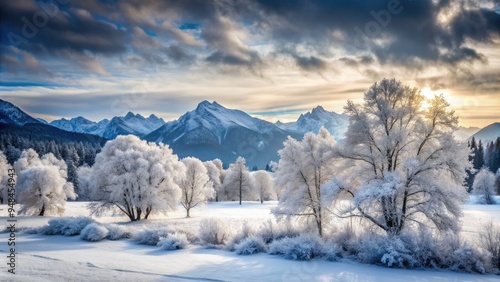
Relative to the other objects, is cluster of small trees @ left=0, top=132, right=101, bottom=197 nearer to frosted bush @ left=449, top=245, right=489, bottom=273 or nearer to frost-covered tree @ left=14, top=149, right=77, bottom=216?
frost-covered tree @ left=14, top=149, right=77, bottom=216

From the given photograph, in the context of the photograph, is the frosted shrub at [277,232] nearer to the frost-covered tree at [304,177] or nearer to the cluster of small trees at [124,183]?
the frost-covered tree at [304,177]

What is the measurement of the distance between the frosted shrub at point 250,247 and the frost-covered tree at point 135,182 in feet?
66.8

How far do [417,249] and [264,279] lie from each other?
322 inches

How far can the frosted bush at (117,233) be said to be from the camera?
2573 cm

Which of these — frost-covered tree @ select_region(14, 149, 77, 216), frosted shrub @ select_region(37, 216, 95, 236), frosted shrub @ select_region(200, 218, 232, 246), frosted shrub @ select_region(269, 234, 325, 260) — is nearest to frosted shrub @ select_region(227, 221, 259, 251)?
frosted shrub @ select_region(200, 218, 232, 246)

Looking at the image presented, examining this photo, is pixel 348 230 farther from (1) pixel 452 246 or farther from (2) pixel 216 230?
(2) pixel 216 230

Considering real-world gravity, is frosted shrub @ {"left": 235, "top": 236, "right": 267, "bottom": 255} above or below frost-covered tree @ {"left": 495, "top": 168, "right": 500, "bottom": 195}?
below

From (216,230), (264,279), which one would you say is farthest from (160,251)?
(264,279)

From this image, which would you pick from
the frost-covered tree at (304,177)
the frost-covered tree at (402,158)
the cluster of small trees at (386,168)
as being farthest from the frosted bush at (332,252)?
the frost-covered tree at (304,177)

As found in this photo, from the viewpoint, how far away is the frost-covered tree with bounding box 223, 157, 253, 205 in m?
89.6

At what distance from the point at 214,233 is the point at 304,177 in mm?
8072

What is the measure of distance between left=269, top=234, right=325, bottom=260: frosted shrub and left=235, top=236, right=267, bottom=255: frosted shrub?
2.88 ft

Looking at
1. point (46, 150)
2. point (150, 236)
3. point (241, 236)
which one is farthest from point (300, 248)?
point (46, 150)

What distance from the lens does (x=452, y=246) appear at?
16.8m
